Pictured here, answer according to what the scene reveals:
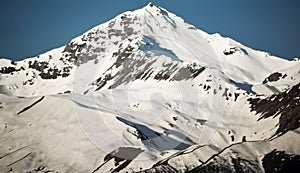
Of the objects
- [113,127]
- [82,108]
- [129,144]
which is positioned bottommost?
[129,144]

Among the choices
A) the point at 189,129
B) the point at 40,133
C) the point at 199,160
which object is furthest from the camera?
the point at 189,129

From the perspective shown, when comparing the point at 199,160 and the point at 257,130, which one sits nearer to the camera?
the point at 199,160

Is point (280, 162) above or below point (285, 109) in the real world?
below

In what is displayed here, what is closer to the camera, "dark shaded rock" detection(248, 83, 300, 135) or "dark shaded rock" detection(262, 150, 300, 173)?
"dark shaded rock" detection(262, 150, 300, 173)

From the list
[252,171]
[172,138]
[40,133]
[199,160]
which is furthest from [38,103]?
[252,171]

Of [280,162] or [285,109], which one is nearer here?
[280,162]

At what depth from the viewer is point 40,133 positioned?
6545 inches

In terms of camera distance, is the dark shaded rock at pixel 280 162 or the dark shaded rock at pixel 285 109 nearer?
the dark shaded rock at pixel 280 162

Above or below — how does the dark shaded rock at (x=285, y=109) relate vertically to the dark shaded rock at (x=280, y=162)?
above

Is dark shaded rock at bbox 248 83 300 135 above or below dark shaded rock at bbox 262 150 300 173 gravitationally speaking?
above

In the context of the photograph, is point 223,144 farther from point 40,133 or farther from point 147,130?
point 40,133

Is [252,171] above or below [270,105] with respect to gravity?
below

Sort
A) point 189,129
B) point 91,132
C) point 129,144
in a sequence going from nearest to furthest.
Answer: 1. point 129,144
2. point 91,132
3. point 189,129

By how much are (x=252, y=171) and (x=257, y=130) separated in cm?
9688
